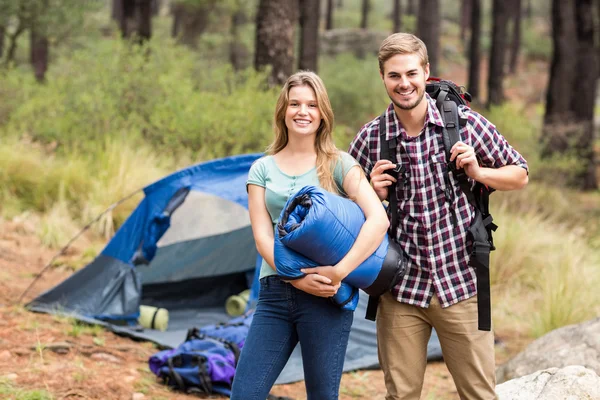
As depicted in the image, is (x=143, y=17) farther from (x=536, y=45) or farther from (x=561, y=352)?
(x=536, y=45)

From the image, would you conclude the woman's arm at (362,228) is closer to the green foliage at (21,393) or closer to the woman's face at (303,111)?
the woman's face at (303,111)

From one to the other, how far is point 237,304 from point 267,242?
3.43 metres

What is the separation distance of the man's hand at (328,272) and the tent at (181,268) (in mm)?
2290

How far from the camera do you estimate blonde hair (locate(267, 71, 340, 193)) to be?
2.95 m

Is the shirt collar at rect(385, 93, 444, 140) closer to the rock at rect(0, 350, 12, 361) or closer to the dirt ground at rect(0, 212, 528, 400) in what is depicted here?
the dirt ground at rect(0, 212, 528, 400)

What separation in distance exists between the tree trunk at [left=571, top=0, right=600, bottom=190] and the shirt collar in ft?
34.8

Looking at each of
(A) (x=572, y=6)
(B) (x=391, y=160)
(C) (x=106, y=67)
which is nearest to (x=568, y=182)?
(A) (x=572, y=6)

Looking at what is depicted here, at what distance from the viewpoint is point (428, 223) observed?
2.95m

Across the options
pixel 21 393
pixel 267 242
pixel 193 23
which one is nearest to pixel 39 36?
pixel 193 23

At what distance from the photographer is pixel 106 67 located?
930cm

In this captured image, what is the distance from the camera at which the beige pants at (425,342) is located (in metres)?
2.97

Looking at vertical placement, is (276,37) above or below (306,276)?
above

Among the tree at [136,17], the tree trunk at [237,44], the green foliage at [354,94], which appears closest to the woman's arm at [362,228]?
the tree at [136,17]

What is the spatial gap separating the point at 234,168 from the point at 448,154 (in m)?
2.95
